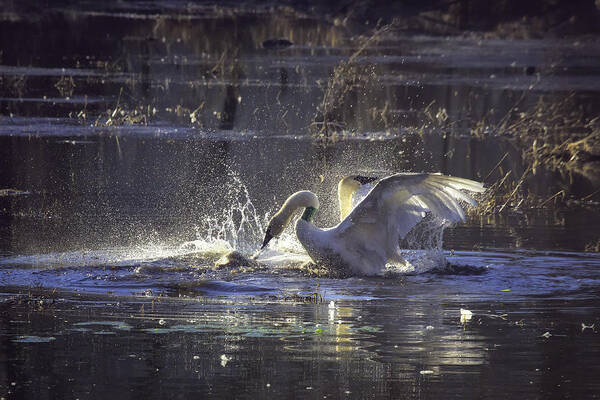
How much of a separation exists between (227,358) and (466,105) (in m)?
17.5

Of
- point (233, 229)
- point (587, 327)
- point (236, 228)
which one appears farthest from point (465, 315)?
point (236, 228)

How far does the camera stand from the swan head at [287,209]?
1103 cm

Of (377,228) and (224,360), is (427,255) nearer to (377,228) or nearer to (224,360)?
(377,228)

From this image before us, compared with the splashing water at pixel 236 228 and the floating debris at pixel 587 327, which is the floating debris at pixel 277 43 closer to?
the splashing water at pixel 236 228

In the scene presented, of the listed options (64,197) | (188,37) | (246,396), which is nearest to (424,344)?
(246,396)

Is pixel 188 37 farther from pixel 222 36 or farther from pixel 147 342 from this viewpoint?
pixel 147 342

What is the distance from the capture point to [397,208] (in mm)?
10617

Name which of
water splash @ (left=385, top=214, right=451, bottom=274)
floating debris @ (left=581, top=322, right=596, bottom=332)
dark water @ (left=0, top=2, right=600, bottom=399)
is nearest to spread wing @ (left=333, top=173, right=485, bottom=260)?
water splash @ (left=385, top=214, right=451, bottom=274)

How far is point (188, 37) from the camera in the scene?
41.1 metres

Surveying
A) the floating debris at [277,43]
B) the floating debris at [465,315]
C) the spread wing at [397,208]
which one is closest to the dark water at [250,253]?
the floating debris at [465,315]

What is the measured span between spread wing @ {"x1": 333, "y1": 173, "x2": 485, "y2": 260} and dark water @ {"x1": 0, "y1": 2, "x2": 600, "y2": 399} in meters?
0.40

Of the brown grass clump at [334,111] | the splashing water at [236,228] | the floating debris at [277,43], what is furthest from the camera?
the floating debris at [277,43]

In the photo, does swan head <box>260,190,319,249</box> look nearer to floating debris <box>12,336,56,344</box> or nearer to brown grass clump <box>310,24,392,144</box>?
floating debris <box>12,336,56,344</box>

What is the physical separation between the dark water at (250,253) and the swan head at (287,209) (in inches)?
11.3
